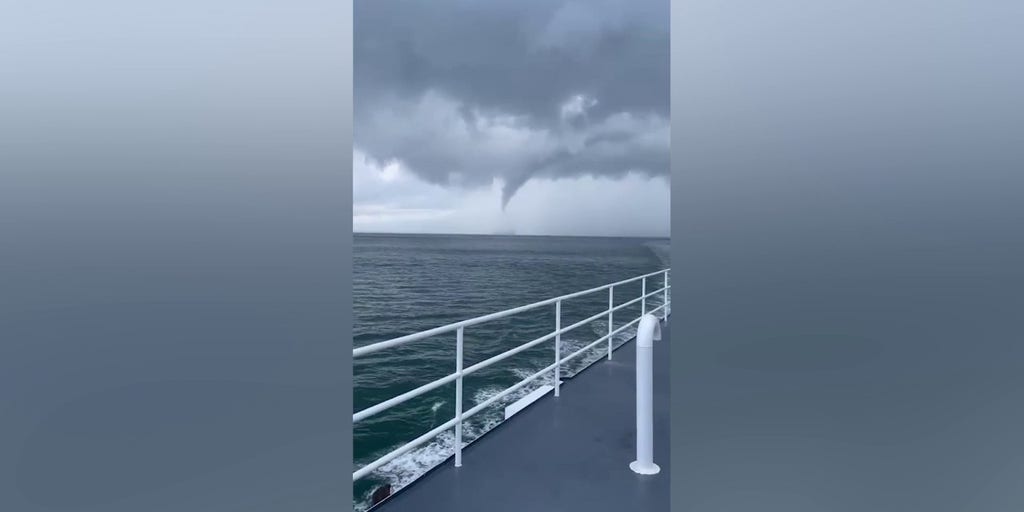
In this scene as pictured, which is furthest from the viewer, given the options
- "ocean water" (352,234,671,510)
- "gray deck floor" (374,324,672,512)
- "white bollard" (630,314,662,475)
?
"ocean water" (352,234,671,510)

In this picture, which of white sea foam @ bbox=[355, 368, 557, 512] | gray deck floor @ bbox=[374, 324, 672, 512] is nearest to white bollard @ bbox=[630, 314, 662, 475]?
gray deck floor @ bbox=[374, 324, 672, 512]

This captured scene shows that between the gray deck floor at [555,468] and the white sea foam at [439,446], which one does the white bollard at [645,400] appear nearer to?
the gray deck floor at [555,468]

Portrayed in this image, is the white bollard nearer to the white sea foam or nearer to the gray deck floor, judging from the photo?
the gray deck floor

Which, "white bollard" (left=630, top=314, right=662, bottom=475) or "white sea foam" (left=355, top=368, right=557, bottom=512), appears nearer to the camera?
"white bollard" (left=630, top=314, right=662, bottom=475)

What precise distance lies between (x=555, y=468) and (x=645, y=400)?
1.58ft

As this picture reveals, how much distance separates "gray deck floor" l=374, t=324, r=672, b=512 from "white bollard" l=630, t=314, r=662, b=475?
2.2 inches

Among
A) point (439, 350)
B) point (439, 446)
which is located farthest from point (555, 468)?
point (439, 350)

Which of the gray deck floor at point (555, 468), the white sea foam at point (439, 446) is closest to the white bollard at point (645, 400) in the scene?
the gray deck floor at point (555, 468)

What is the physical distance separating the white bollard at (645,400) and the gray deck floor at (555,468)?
0.06 m

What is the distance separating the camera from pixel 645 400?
212 cm

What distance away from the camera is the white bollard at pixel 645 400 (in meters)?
2.12

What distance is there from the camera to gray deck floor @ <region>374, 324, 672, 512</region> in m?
1.90

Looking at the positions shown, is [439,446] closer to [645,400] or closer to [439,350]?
[645,400]
